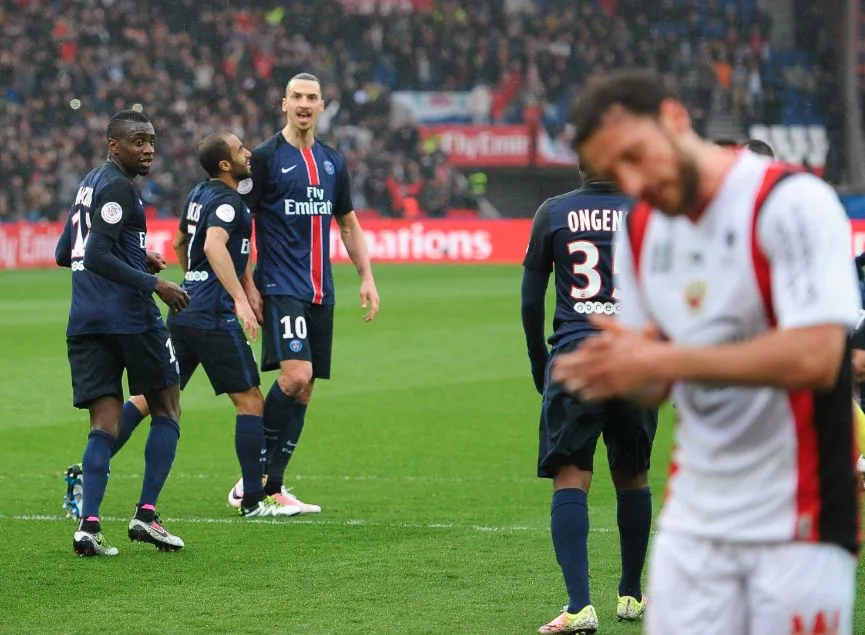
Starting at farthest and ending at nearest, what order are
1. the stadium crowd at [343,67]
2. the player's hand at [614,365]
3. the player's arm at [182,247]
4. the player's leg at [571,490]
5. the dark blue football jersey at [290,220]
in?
the stadium crowd at [343,67] → the dark blue football jersey at [290,220] → the player's arm at [182,247] → the player's leg at [571,490] → the player's hand at [614,365]

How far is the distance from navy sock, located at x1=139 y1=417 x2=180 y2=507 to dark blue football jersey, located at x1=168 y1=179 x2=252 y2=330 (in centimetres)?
96

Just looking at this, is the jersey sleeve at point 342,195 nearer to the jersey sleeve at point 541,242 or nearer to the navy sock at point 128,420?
the navy sock at point 128,420

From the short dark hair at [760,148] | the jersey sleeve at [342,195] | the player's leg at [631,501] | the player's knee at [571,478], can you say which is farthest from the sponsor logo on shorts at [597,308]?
the jersey sleeve at [342,195]

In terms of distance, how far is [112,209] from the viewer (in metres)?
7.01

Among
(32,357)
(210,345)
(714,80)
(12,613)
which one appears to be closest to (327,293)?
(210,345)

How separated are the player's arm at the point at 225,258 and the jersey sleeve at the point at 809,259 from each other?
5.40m

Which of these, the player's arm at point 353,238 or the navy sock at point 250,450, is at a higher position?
the player's arm at point 353,238

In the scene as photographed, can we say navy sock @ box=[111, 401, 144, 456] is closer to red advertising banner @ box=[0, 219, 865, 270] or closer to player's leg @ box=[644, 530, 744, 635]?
player's leg @ box=[644, 530, 744, 635]

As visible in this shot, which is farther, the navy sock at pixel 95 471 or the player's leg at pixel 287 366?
the player's leg at pixel 287 366

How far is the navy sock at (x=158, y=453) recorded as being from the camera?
7277 mm

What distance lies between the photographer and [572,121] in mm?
3084

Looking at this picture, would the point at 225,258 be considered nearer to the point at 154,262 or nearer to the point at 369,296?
the point at 154,262

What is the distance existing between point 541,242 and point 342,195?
3515 mm

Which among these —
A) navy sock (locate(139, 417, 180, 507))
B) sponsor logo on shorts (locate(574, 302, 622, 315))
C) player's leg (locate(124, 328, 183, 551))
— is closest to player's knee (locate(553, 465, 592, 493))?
sponsor logo on shorts (locate(574, 302, 622, 315))
